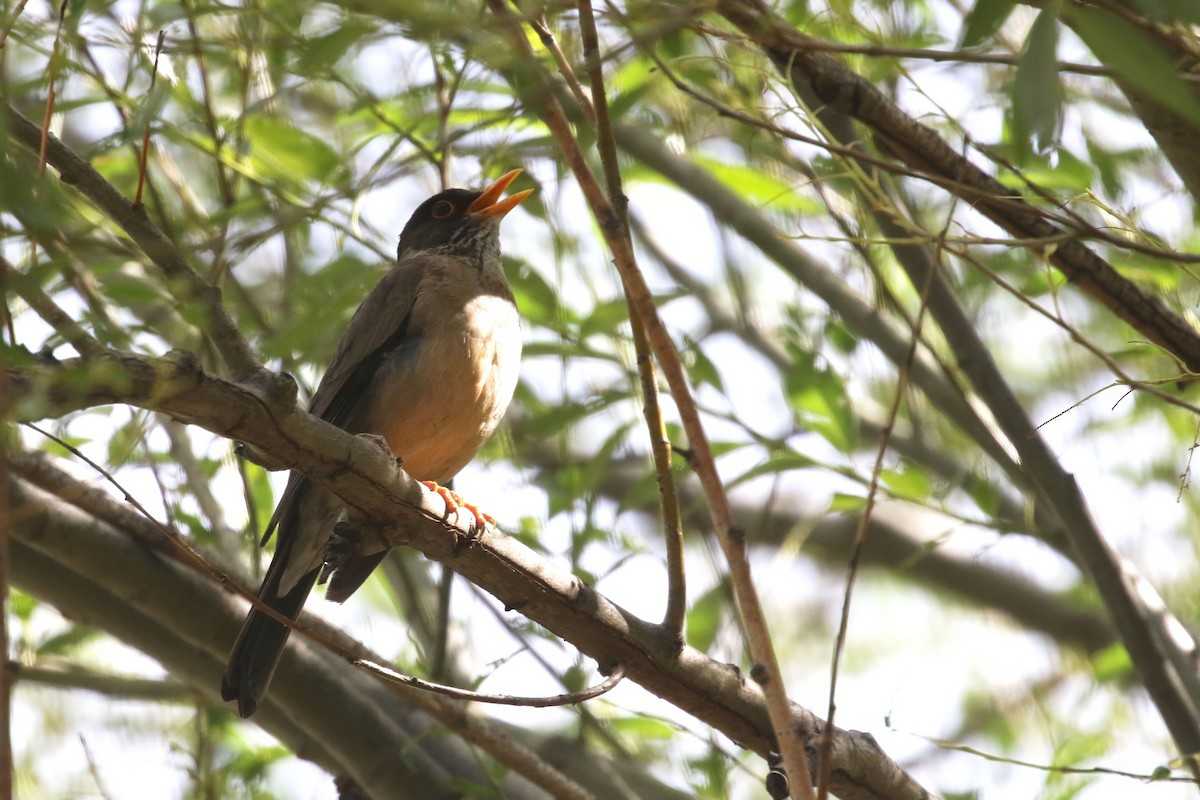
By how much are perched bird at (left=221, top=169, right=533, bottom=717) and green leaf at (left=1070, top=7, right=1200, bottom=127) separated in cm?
322

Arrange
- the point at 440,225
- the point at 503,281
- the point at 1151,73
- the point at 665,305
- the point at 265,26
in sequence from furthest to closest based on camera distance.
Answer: the point at 440,225, the point at 503,281, the point at 665,305, the point at 265,26, the point at 1151,73

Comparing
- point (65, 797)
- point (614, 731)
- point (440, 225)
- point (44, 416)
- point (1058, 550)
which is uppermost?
point (440, 225)

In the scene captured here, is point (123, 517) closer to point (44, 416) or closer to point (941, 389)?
point (44, 416)

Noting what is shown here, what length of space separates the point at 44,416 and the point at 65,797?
12.2 feet

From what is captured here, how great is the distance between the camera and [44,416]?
7.49 ft

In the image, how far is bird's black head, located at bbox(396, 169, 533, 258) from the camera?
625 centimetres

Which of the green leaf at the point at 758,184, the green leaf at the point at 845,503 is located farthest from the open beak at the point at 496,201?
the green leaf at the point at 845,503

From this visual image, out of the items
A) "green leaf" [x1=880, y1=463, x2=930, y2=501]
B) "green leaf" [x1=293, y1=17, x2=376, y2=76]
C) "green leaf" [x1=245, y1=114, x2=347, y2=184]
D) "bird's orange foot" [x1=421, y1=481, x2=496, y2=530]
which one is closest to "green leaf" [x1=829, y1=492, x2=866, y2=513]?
"green leaf" [x1=880, y1=463, x2=930, y2=501]

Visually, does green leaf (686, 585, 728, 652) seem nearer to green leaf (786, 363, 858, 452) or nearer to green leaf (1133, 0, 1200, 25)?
green leaf (786, 363, 858, 452)

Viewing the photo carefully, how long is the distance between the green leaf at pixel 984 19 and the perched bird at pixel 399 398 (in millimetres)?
3099

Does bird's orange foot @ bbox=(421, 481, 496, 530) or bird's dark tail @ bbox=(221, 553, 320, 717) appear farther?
bird's dark tail @ bbox=(221, 553, 320, 717)

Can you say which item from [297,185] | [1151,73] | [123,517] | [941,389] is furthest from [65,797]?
[1151,73]

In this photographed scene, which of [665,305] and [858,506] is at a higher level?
[665,305]

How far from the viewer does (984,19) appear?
232 cm
